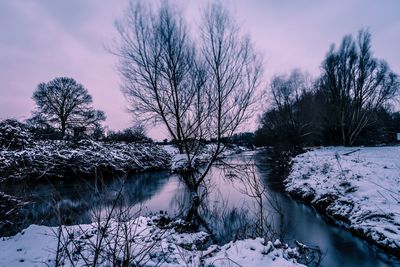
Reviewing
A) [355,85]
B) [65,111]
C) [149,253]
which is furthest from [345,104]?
[65,111]

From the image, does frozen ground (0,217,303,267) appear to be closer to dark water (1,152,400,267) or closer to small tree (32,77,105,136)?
dark water (1,152,400,267)

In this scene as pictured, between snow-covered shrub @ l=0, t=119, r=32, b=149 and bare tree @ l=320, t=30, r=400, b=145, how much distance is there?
82.8 ft

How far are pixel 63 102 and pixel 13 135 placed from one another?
21.9m

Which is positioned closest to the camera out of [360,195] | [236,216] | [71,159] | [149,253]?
[149,253]

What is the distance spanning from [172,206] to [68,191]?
5.67 m

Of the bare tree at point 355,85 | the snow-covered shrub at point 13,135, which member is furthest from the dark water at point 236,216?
the bare tree at point 355,85

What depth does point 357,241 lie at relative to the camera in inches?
254

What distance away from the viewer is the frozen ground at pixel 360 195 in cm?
607

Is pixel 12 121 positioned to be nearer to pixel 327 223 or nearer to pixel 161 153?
pixel 327 223

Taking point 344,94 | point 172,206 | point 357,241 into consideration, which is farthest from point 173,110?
point 344,94

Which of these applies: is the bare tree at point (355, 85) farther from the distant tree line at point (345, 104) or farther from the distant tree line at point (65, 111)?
the distant tree line at point (65, 111)

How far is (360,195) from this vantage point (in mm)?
7848

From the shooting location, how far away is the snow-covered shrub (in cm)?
1091

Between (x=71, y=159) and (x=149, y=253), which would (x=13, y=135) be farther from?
(x=149, y=253)
